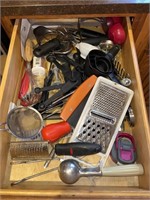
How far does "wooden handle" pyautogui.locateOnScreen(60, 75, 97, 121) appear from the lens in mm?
646

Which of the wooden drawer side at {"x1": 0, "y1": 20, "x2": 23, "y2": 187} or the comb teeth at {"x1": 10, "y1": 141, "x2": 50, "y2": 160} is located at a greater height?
the wooden drawer side at {"x1": 0, "y1": 20, "x2": 23, "y2": 187}

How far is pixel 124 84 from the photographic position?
0.71m

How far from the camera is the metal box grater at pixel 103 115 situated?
63cm

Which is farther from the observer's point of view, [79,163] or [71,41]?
[71,41]

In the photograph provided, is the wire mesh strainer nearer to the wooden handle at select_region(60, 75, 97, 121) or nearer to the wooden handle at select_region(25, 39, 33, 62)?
the wooden handle at select_region(60, 75, 97, 121)

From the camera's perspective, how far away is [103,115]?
2.14 ft

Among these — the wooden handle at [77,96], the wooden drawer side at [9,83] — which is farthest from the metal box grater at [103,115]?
the wooden drawer side at [9,83]

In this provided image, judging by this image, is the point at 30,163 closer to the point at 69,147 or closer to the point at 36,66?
the point at 69,147

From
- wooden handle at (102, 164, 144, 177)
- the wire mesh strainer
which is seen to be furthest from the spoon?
the wire mesh strainer

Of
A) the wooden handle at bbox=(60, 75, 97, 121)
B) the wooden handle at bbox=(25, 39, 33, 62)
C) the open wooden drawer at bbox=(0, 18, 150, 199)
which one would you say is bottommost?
the open wooden drawer at bbox=(0, 18, 150, 199)

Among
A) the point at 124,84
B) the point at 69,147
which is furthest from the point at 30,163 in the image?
the point at 124,84

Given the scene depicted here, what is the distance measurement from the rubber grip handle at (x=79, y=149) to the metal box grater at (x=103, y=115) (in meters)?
0.03

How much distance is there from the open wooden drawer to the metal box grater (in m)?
0.04

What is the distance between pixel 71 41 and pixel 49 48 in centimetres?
9
